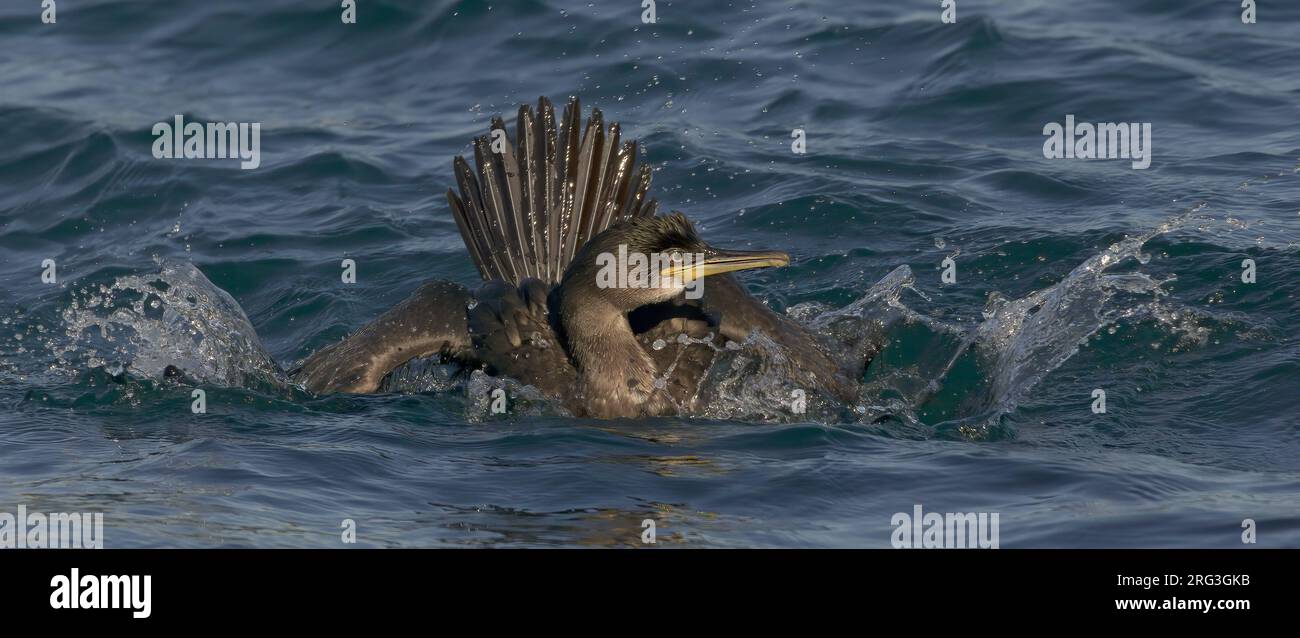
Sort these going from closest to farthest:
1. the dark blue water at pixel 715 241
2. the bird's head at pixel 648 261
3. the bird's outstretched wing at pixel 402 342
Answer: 1. the dark blue water at pixel 715 241
2. the bird's head at pixel 648 261
3. the bird's outstretched wing at pixel 402 342

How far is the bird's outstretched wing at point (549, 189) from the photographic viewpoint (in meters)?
9.09

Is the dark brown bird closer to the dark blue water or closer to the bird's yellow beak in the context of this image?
the bird's yellow beak

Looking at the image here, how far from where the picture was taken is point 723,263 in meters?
7.92

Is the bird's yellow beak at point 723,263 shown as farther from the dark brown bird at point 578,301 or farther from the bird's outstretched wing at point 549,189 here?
the bird's outstretched wing at point 549,189

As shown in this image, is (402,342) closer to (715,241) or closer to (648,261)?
(648,261)

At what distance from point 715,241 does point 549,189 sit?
259 cm

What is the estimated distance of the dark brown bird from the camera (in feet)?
26.5

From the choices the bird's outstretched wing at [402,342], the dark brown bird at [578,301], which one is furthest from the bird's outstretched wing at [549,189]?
the bird's outstretched wing at [402,342]

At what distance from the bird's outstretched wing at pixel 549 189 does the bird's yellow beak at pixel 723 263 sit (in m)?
1.11

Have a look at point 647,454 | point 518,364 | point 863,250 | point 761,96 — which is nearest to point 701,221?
point 863,250

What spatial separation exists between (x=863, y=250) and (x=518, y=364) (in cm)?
352

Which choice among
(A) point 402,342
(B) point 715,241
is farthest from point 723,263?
(B) point 715,241

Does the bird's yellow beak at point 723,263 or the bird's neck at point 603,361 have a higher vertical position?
the bird's yellow beak at point 723,263

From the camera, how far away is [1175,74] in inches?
520
